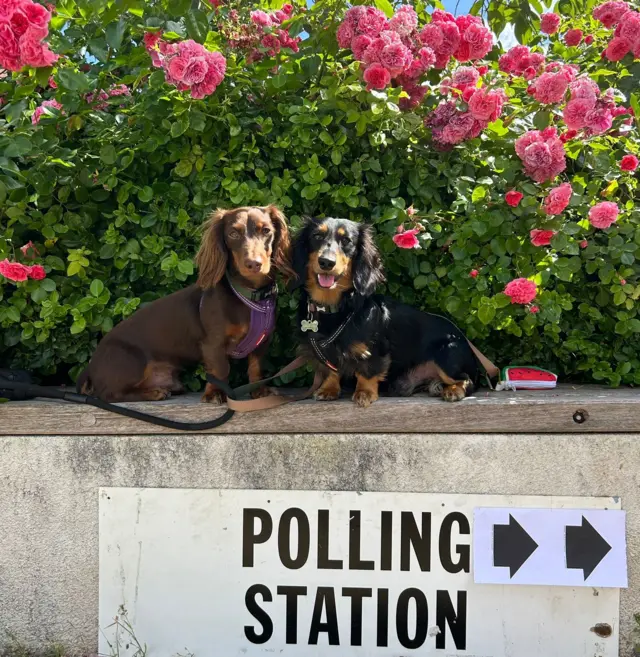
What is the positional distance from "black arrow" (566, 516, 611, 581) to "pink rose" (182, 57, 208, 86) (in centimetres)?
203

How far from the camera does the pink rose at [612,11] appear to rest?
8.73ft

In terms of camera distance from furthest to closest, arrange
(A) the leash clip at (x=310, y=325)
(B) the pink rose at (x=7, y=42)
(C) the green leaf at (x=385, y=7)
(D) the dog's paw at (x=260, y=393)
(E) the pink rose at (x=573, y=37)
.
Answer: (E) the pink rose at (x=573, y=37) → (C) the green leaf at (x=385, y=7) → (D) the dog's paw at (x=260, y=393) → (A) the leash clip at (x=310, y=325) → (B) the pink rose at (x=7, y=42)

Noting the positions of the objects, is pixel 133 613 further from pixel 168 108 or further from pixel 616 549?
pixel 168 108

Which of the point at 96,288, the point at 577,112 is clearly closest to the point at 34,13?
the point at 96,288

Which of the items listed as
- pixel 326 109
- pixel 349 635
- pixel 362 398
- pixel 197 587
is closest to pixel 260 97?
pixel 326 109

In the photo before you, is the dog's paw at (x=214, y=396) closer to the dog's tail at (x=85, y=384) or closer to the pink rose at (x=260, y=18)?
the dog's tail at (x=85, y=384)

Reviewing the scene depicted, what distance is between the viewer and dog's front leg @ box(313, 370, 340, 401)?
2.57 meters

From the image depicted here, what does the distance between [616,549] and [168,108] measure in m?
2.38

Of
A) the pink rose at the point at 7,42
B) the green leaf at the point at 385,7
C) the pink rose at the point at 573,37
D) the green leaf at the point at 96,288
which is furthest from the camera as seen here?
the pink rose at the point at 573,37

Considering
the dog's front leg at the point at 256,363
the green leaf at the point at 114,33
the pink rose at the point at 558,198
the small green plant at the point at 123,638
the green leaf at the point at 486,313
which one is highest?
the green leaf at the point at 114,33

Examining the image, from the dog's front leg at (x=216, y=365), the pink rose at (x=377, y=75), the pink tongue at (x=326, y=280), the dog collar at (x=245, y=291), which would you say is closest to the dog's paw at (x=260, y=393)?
the dog's front leg at (x=216, y=365)

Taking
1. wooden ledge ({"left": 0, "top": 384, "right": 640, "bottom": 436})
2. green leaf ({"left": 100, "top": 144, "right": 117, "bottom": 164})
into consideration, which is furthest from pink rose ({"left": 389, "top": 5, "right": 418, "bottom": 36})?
wooden ledge ({"left": 0, "top": 384, "right": 640, "bottom": 436})

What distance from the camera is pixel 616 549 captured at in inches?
89.4

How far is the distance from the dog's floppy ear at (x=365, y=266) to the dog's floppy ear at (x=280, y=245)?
9.7 inches
